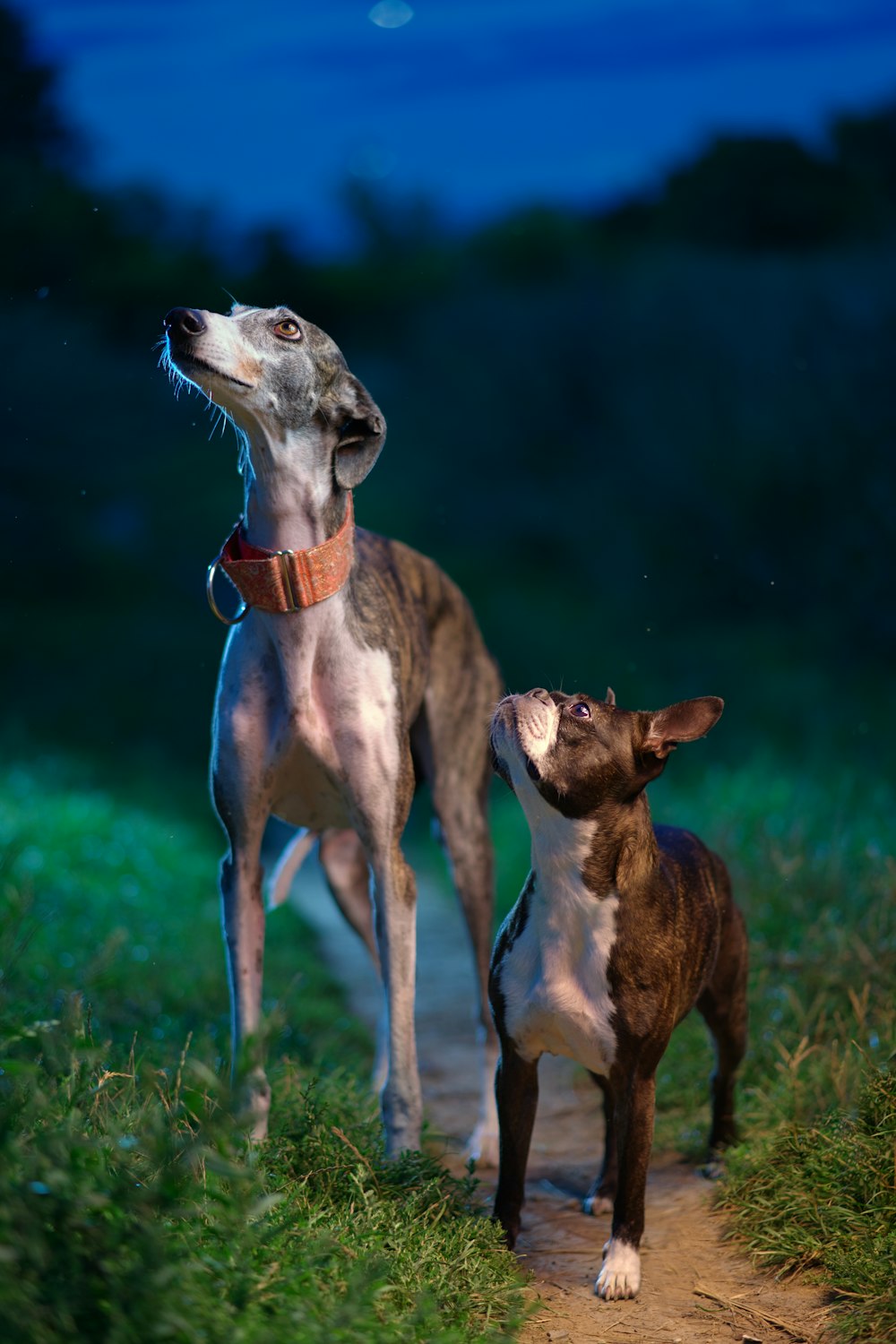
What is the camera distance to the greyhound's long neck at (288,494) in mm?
3865

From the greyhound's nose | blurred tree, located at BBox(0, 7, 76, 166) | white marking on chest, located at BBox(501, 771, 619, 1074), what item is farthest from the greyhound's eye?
blurred tree, located at BBox(0, 7, 76, 166)

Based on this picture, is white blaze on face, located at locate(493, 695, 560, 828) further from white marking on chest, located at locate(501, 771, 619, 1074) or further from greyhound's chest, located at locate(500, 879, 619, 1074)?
greyhound's chest, located at locate(500, 879, 619, 1074)

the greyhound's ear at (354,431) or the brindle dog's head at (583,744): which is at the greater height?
the greyhound's ear at (354,431)

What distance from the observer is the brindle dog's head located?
3430 millimetres

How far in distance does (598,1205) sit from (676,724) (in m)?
1.56

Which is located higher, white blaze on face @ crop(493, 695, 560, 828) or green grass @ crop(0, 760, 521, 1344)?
white blaze on face @ crop(493, 695, 560, 828)

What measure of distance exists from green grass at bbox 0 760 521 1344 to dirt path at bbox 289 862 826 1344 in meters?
0.22

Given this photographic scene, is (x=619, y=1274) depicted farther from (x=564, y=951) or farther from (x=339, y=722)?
(x=339, y=722)

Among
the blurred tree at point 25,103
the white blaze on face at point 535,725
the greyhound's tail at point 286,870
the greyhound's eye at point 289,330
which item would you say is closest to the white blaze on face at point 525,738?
the white blaze on face at point 535,725

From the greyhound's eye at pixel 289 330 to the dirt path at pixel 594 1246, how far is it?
2394mm

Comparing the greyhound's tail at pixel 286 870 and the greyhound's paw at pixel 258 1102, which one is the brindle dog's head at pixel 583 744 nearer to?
the greyhound's paw at pixel 258 1102

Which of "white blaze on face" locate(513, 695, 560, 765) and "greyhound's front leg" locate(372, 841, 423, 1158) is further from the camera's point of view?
"greyhound's front leg" locate(372, 841, 423, 1158)

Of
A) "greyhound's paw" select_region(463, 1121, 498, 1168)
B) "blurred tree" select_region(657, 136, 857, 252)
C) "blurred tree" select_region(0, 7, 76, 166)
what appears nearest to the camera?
"greyhound's paw" select_region(463, 1121, 498, 1168)

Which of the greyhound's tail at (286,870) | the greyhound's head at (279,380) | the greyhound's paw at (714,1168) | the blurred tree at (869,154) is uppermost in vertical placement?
the greyhound's head at (279,380)
